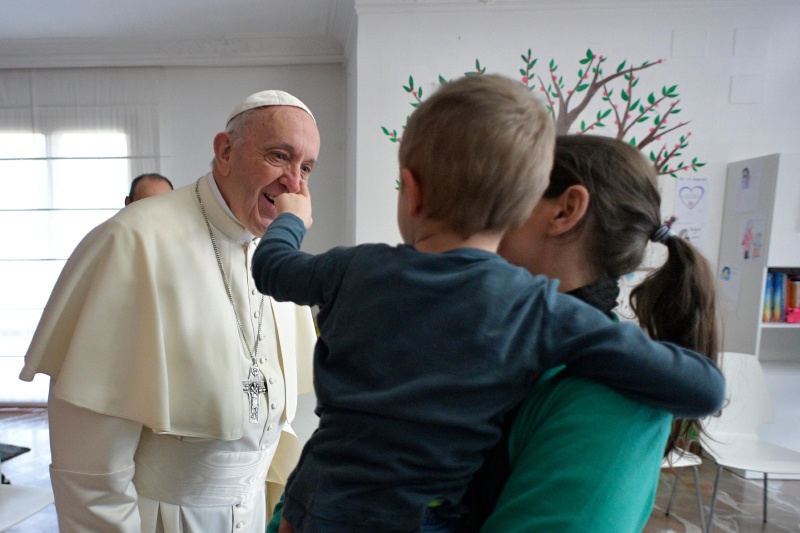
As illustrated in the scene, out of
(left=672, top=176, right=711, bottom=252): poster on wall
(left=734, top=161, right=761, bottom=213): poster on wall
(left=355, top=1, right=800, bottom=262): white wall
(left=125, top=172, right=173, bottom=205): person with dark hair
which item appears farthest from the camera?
(left=672, top=176, right=711, bottom=252): poster on wall

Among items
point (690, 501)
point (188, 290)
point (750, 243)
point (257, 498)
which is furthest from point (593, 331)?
point (750, 243)

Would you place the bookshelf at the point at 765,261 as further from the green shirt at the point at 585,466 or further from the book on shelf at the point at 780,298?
the green shirt at the point at 585,466

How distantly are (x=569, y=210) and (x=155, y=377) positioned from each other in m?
1.03

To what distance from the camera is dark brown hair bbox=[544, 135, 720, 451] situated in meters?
0.78

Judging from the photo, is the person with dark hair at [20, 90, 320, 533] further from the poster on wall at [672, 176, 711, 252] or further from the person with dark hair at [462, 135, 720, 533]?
the poster on wall at [672, 176, 711, 252]

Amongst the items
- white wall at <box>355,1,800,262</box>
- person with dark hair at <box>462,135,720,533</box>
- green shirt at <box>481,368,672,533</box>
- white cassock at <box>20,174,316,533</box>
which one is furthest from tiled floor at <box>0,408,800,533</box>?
green shirt at <box>481,368,672,533</box>

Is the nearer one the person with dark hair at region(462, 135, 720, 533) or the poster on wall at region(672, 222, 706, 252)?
the person with dark hair at region(462, 135, 720, 533)

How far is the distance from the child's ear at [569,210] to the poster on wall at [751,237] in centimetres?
412

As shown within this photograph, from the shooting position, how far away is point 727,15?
171 inches

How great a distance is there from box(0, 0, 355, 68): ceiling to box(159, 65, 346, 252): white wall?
0.44 feet

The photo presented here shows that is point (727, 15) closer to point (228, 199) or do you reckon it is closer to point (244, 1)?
point (244, 1)

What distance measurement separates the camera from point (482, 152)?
27.2 inches

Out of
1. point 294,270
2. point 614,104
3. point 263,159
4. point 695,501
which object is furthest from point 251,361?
point 614,104

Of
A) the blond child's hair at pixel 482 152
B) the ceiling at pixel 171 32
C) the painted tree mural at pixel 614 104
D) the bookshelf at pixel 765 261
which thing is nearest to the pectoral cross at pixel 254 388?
the blond child's hair at pixel 482 152
